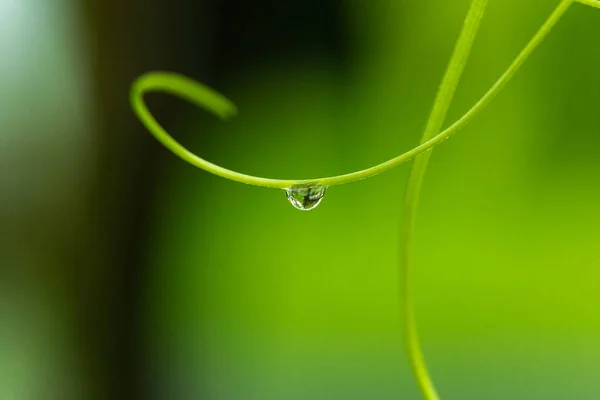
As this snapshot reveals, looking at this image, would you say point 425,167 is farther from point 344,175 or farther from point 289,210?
point 289,210

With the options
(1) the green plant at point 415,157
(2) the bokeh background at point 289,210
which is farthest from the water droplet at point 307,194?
(2) the bokeh background at point 289,210

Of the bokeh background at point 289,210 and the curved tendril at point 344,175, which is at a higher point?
the bokeh background at point 289,210

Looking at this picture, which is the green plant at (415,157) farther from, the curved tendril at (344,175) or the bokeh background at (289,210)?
the bokeh background at (289,210)

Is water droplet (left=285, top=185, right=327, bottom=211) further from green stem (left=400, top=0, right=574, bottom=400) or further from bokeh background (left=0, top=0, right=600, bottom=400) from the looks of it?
bokeh background (left=0, top=0, right=600, bottom=400)

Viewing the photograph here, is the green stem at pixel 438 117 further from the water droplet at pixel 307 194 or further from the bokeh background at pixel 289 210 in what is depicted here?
the bokeh background at pixel 289 210

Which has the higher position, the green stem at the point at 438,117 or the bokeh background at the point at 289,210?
the bokeh background at the point at 289,210

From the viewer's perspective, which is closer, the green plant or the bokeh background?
the green plant

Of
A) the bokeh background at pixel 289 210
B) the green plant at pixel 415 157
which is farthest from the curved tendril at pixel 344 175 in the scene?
the bokeh background at pixel 289 210

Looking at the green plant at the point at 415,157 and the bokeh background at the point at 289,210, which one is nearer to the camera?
the green plant at the point at 415,157

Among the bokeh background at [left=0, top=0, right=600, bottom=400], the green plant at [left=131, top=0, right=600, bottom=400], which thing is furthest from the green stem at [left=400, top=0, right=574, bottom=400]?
the bokeh background at [left=0, top=0, right=600, bottom=400]
